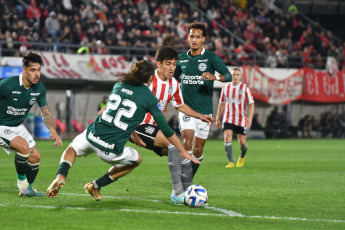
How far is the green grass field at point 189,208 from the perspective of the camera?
686 cm

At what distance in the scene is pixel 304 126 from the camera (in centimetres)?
3509

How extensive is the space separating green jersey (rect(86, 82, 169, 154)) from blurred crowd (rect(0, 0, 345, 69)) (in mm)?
17976

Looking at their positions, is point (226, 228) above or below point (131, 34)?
above

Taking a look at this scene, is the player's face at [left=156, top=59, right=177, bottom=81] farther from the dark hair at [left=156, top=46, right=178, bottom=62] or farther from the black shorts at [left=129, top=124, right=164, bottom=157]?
the black shorts at [left=129, top=124, right=164, bottom=157]

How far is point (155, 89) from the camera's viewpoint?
9.05m

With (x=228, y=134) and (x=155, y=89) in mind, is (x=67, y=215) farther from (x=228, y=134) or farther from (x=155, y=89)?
(x=228, y=134)

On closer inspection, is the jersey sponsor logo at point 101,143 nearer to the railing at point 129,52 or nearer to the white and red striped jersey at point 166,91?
the white and red striped jersey at point 166,91

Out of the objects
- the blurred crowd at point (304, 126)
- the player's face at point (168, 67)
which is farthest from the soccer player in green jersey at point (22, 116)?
the blurred crowd at point (304, 126)

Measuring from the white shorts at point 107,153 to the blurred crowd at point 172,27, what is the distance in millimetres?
17808

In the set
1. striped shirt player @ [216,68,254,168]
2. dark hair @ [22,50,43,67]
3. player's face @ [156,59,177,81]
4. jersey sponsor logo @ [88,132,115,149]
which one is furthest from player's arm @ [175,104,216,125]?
striped shirt player @ [216,68,254,168]

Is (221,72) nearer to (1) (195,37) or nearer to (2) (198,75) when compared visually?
(2) (198,75)

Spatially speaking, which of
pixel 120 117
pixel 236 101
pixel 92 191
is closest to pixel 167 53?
pixel 120 117

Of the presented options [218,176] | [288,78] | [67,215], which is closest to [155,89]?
[67,215]

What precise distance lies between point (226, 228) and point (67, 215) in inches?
72.6
